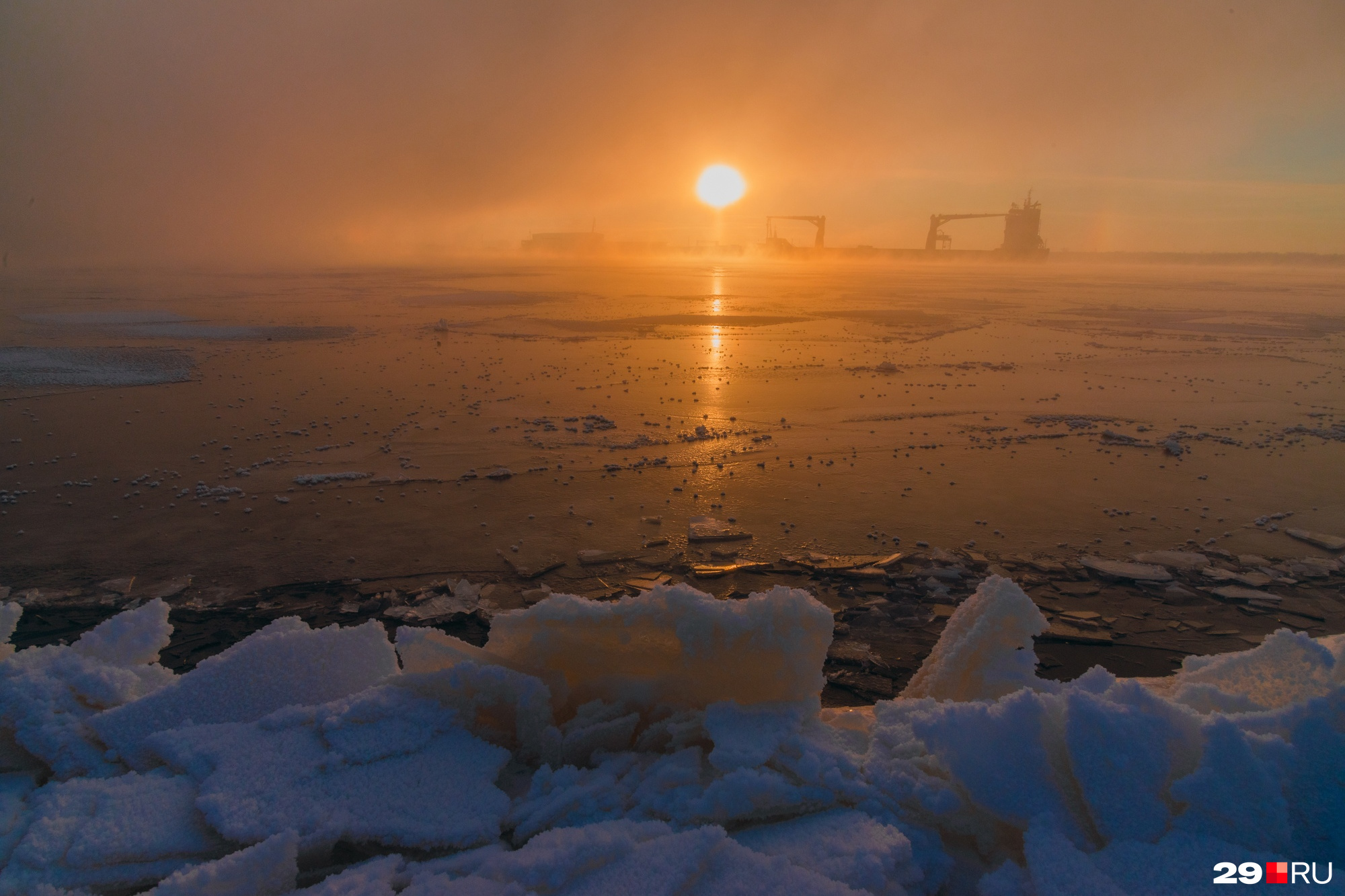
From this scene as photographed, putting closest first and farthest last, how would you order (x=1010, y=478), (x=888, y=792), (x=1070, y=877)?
(x=1070, y=877) < (x=888, y=792) < (x=1010, y=478)

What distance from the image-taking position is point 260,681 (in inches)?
92.4

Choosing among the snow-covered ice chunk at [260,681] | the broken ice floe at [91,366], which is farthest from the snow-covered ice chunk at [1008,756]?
the broken ice floe at [91,366]

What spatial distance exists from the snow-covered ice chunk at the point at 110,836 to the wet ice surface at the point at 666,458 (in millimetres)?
2654

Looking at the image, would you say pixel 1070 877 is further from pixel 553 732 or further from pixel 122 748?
pixel 122 748

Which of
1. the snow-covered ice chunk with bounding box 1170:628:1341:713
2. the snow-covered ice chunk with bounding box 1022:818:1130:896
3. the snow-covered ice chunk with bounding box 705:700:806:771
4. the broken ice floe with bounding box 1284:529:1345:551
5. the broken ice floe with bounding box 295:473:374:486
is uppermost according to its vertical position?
the snow-covered ice chunk with bounding box 1170:628:1341:713

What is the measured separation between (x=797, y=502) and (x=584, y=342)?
9675mm

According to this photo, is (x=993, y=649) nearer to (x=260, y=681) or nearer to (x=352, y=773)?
(x=352, y=773)

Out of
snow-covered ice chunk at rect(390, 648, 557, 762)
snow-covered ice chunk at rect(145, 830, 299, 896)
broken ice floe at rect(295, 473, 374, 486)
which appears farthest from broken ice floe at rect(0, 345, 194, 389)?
snow-covered ice chunk at rect(145, 830, 299, 896)

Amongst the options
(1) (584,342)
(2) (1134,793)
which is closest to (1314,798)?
(2) (1134,793)

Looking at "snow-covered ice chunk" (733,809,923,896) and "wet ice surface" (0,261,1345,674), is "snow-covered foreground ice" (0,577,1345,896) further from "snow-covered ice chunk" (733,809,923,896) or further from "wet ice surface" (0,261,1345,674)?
"wet ice surface" (0,261,1345,674)

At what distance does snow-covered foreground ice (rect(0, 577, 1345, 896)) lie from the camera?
1.74 meters

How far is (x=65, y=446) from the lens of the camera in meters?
7.16

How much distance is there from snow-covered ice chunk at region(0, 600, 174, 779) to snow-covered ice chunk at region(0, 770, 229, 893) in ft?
0.41

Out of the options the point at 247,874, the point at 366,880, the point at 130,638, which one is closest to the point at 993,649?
the point at 366,880
